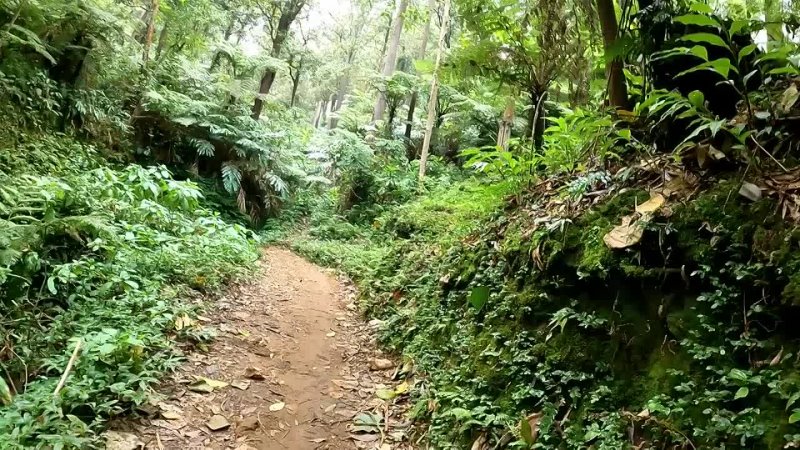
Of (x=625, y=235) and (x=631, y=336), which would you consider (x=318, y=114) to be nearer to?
(x=625, y=235)

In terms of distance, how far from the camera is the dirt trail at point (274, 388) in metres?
3.31

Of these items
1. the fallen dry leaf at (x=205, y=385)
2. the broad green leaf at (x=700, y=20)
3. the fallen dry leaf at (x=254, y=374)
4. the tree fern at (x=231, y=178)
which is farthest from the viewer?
the tree fern at (x=231, y=178)

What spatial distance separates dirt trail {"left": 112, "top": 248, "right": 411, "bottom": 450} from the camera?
3.31 metres

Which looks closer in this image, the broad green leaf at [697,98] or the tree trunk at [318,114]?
the broad green leaf at [697,98]

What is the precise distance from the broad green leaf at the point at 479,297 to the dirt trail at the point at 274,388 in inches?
42.2

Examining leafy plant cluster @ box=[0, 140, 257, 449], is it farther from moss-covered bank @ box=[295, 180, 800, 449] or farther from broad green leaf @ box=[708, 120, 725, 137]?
broad green leaf @ box=[708, 120, 725, 137]

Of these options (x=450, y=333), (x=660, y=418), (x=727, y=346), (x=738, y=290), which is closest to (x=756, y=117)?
(x=738, y=290)

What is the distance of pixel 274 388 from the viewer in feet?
13.3

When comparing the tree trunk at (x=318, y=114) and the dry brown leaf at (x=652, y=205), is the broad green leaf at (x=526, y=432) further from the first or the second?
the tree trunk at (x=318, y=114)

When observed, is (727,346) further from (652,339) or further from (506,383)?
(506,383)

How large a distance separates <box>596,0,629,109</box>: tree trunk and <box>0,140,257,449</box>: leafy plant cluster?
14.2ft

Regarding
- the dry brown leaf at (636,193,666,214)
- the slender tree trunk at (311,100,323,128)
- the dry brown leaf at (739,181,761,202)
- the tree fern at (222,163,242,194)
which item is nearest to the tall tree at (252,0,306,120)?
the tree fern at (222,163,242,194)

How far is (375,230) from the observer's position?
11.7 meters

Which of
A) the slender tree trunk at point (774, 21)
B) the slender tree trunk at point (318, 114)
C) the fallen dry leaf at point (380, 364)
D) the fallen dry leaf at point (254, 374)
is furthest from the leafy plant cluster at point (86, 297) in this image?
the slender tree trunk at point (318, 114)
